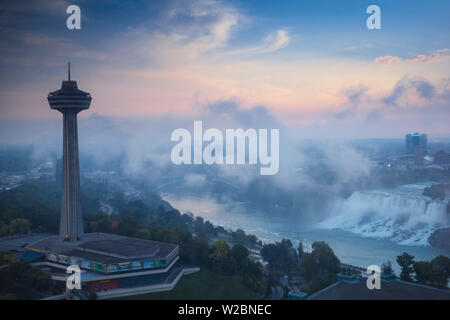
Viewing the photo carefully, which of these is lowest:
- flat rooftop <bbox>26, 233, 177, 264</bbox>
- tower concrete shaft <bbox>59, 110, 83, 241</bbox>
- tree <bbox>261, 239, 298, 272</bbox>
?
tree <bbox>261, 239, 298, 272</bbox>

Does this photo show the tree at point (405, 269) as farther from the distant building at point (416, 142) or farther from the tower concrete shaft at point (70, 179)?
the distant building at point (416, 142)

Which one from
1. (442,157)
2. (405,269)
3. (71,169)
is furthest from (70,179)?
(442,157)

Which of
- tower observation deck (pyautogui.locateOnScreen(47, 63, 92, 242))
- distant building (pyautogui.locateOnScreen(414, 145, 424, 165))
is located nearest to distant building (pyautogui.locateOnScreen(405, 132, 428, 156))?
distant building (pyautogui.locateOnScreen(414, 145, 424, 165))

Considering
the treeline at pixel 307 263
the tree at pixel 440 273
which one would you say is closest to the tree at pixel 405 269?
the tree at pixel 440 273

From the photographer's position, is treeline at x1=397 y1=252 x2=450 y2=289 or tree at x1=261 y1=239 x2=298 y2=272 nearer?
treeline at x1=397 y1=252 x2=450 y2=289
